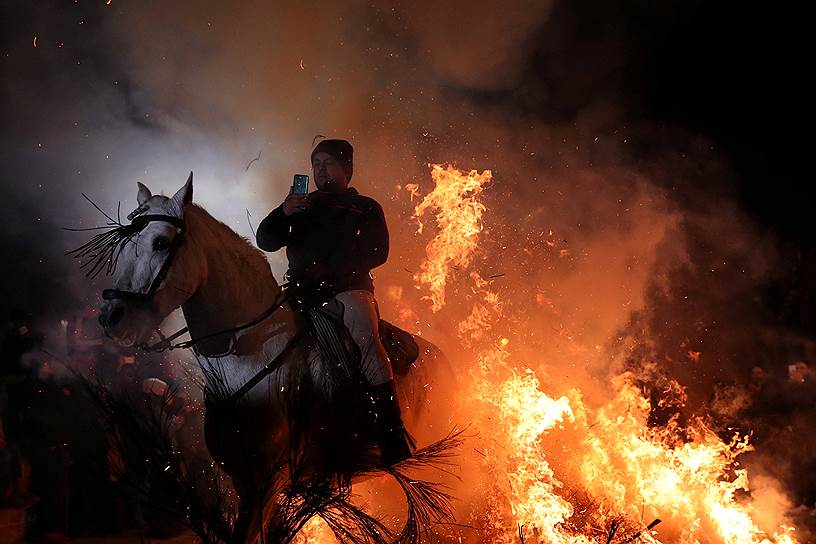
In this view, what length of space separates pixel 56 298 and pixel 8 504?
402 cm

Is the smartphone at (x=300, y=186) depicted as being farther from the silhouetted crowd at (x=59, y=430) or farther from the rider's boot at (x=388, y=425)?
the silhouetted crowd at (x=59, y=430)

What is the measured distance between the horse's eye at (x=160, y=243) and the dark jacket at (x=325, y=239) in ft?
2.95

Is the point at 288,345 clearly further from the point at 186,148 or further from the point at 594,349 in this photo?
the point at 594,349

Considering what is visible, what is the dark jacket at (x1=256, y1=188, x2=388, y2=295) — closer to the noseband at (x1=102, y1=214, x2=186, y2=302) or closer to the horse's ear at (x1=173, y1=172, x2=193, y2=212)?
the horse's ear at (x1=173, y1=172, x2=193, y2=212)

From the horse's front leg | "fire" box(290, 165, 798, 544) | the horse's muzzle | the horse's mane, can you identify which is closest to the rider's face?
the horse's mane

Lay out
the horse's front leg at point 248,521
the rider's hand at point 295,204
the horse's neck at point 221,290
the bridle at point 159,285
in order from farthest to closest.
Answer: the rider's hand at point 295,204, the horse's neck at point 221,290, the bridle at point 159,285, the horse's front leg at point 248,521

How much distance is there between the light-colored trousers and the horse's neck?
0.52 metres

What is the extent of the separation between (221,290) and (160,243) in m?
0.50

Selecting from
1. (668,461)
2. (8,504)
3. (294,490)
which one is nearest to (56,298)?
(8,504)

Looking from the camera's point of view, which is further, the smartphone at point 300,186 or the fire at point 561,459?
the fire at point 561,459

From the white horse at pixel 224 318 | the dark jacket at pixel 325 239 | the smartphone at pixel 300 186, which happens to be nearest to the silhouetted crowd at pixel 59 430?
the dark jacket at pixel 325 239

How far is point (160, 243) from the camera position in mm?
3508

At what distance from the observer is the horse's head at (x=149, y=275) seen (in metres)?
3.33

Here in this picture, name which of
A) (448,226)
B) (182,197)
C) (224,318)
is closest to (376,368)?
(224,318)
